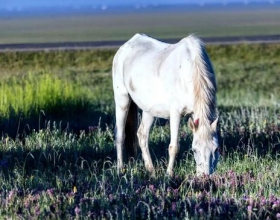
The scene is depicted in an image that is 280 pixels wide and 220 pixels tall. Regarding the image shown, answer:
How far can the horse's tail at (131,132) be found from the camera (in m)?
11.5

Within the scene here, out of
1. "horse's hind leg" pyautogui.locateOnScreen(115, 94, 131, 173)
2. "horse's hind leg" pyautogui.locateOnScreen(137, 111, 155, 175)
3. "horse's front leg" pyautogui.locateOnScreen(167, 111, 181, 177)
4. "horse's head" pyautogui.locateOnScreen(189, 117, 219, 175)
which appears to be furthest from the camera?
"horse's hind leg" pyautogui.locateOnScreen(115, 94, 131, 173)

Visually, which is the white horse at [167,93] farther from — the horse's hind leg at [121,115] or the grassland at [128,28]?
the grassland at [128,28]

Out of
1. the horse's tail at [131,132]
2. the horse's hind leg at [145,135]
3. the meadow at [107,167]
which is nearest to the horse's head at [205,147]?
the meadow at [107,167]

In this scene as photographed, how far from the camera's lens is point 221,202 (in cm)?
772

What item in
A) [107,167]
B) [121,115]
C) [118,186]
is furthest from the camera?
[121,115]

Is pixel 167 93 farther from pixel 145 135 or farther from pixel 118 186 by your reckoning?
pixel 118 186

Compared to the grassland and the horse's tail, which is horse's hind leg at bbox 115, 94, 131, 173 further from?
the grassland

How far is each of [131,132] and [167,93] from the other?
66.8 inches

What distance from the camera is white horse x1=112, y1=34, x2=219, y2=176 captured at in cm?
908

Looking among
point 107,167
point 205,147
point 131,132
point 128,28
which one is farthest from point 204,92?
point 128,28

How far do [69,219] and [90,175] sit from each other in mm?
2406

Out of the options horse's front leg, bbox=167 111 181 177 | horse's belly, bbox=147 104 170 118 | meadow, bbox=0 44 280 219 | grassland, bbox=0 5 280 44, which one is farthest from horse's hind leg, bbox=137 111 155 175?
grassland, bbox=0 5 280 44

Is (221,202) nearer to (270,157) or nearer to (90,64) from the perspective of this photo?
(270,157)

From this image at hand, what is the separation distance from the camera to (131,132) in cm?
1162
